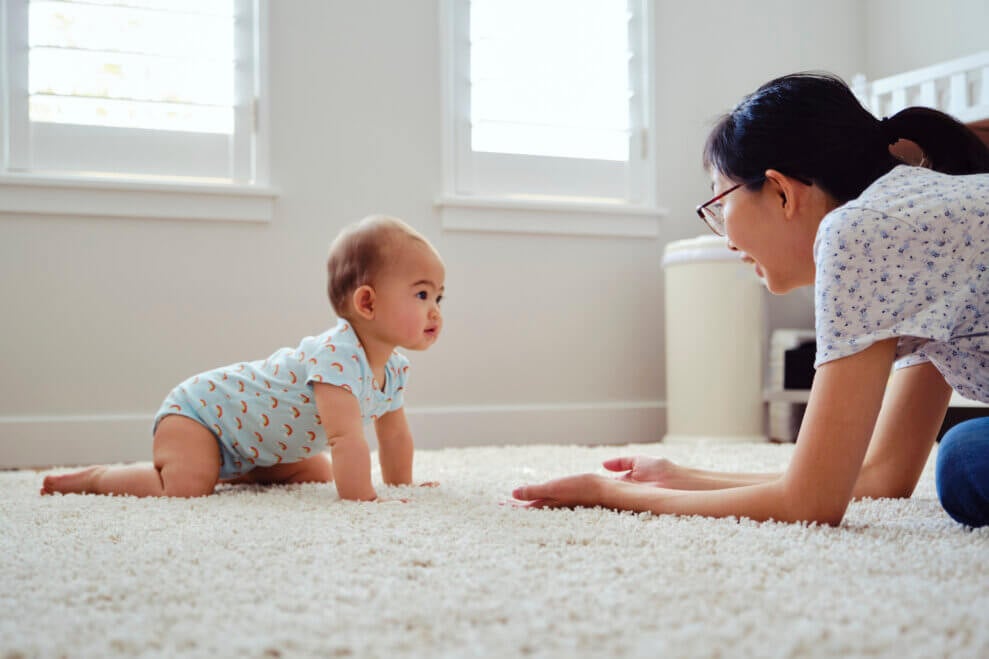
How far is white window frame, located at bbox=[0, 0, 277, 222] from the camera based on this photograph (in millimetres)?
2254

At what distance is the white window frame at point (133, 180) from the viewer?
225 centimetres

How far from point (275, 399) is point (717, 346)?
157 cm

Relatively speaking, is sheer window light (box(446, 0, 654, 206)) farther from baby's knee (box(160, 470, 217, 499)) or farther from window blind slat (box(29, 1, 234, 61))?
baby's knee (box(160, 470, 217, 499))

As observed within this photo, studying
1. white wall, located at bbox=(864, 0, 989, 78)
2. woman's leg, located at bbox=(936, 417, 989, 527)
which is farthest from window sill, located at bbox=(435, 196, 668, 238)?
woman's leg, located at bbox=(936, 417, 989, 527)

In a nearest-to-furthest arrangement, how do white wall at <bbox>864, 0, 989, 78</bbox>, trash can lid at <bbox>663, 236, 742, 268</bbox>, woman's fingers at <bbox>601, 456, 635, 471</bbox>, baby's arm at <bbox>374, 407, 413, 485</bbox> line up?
woman's fingers at <bbox>601, 456, 635, 471</bbox> → baby's arm at <bbox>374, 407, 413, 485</bbox> → trash can lid at <bbox>663, 236, 742, 268</bbox> → white wall at <bbox>864, 0, 989, 78</bbox>

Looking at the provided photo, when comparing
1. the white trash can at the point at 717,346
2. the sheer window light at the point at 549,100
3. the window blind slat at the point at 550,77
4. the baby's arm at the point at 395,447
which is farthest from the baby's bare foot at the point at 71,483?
the white trash can at the point at 717,346

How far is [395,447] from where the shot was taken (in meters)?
1.57

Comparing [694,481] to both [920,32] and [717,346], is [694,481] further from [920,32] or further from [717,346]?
[920,32]

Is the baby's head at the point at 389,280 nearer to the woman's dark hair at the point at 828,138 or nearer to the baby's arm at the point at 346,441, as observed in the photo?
the baby's arm at the point at 346,441

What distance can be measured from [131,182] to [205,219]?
0.21 meters

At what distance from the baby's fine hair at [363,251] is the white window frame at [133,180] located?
106 centimetres

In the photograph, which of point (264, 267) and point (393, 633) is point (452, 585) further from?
point (264, 267)

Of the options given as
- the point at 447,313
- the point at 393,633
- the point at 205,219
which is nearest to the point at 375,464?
the point at 447,313

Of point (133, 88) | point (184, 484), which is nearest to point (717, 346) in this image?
point (184, 484)
